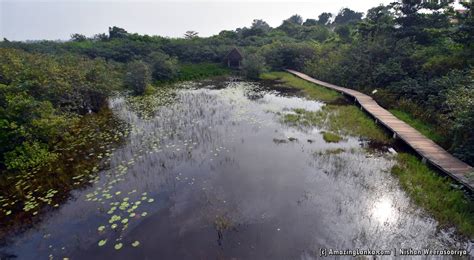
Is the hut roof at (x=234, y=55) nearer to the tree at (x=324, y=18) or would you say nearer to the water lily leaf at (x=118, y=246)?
the water lily leaf at (x=118, y=246)

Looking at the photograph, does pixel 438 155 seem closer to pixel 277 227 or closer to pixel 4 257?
pixel 277 227

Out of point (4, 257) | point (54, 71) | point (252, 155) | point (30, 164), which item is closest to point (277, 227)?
point (252, 155)

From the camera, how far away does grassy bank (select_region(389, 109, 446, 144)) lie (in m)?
9.27

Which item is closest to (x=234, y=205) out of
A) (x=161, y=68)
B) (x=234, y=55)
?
(x=161, y=68)

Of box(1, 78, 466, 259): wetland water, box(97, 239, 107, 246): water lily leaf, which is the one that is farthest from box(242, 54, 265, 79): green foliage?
box(97, 239, 107, 246): water lily leaf

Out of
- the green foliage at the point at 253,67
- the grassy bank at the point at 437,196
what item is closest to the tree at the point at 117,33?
the green foliage at the point at 253,67

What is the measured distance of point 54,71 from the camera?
11898 millimetres

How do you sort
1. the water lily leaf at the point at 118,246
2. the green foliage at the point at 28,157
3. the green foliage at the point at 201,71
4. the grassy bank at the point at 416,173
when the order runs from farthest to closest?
the green foliage at the point at 201,71 → the green foliage at the point at 28,157 → the grassy bank at the point at 416,173 → the water lily leaf at the point at 118,246

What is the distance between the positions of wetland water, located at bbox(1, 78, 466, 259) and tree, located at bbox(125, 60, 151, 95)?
33.6 feet

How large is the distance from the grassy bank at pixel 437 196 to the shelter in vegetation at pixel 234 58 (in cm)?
2945

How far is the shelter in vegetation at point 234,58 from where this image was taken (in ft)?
113

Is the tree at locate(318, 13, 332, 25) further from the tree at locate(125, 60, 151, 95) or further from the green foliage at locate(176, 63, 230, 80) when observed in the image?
the tree at locate(125, 60, 151, 95)

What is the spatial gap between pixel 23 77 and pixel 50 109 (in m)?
2.19

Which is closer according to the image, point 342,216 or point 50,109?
point 342,216
